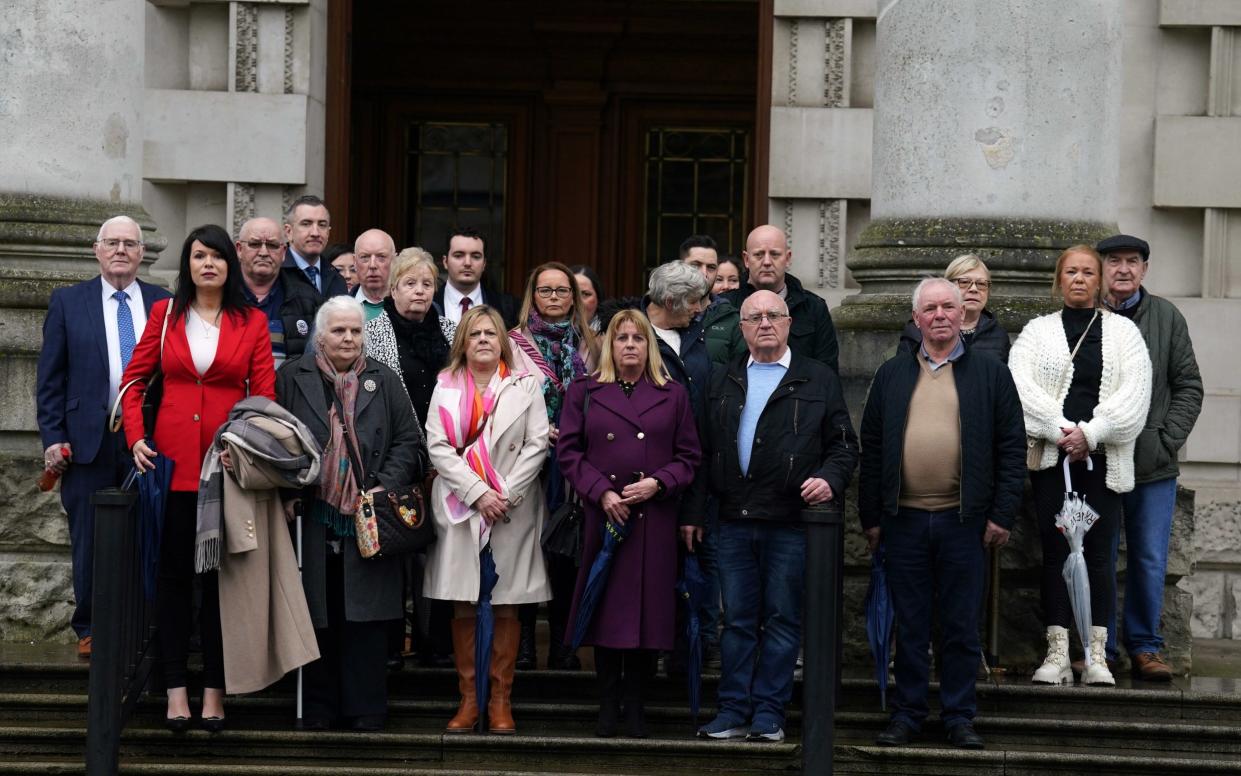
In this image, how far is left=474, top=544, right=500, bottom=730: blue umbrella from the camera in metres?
7.80

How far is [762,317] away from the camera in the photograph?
781cm

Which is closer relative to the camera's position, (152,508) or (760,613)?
(152,508)

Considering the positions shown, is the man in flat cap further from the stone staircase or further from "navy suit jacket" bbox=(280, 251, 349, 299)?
"navy suit jacket" bbox=(280, 251, 349, 299)

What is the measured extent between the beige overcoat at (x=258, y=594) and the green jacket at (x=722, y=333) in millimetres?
2034

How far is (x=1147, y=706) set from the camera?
8.12 metres

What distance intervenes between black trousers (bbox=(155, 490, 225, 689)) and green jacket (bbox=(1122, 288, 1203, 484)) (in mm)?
4012

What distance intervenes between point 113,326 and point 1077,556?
4266 millimetres

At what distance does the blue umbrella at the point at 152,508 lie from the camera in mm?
7617

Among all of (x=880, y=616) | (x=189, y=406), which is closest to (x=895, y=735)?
(x=880, y=616)

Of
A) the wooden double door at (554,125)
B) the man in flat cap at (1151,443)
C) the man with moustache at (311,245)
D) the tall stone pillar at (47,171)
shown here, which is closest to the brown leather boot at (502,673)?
the man with moustache at (311,245)

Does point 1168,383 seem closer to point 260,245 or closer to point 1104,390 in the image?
point 1104,390

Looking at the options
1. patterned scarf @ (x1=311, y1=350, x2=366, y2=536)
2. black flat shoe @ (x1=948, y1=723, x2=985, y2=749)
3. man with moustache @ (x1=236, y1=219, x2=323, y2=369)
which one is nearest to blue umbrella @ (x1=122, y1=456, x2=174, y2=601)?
patterned scarf @ (x1=311, y1=350, x2=366, y2=536)

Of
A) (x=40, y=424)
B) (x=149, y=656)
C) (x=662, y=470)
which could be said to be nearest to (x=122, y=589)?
(x=149, y=656)

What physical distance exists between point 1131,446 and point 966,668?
1357mm
